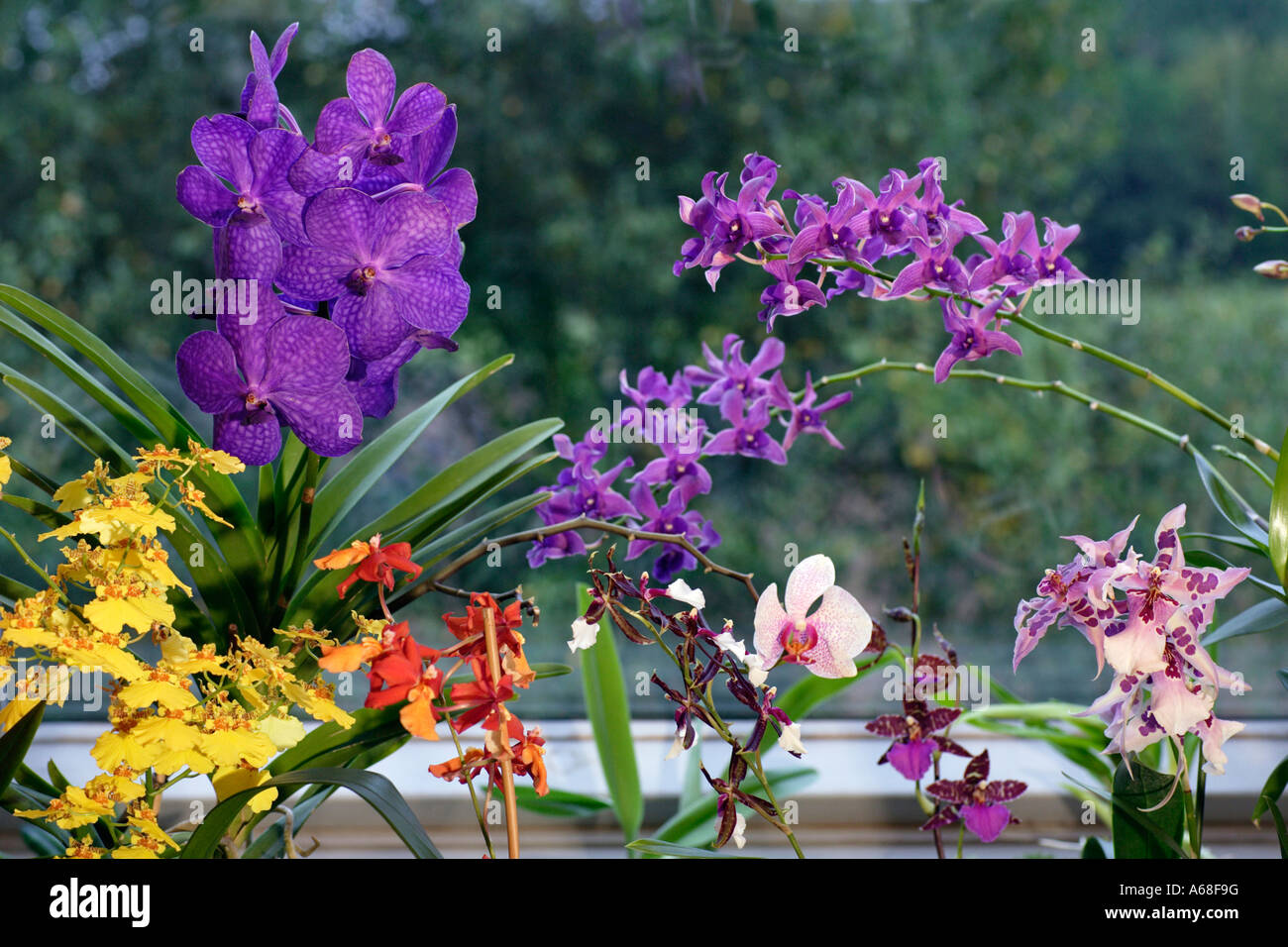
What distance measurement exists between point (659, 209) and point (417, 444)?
41 cm

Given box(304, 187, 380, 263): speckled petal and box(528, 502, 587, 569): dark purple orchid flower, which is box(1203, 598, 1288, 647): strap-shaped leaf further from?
box(304, 187, 380, 263): speckled petal

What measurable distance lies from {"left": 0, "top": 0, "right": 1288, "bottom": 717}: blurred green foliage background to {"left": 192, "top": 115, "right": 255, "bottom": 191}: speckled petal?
23.1 inches

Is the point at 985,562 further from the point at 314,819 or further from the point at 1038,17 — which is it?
the point at 314,819

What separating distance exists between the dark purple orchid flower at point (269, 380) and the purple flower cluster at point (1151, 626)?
0.42 metres

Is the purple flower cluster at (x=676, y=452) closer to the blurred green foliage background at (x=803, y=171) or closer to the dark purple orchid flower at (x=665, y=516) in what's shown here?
the dark purple orchid flower at (x=665, y=516)

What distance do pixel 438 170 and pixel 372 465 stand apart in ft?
0.72

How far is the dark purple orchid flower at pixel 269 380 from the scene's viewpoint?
52cm

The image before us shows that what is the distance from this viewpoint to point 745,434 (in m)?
0.71

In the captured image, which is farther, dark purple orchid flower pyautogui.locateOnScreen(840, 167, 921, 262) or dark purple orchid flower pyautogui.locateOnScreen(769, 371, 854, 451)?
dark purple orchid flower pyautogui.locateOnScreen(769, 371, 854, 451)

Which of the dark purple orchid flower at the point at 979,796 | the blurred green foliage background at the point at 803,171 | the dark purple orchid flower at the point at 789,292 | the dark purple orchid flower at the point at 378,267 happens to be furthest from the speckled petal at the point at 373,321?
the blurred green foliage background at the point at 803,171

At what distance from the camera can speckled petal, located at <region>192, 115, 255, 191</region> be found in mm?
525

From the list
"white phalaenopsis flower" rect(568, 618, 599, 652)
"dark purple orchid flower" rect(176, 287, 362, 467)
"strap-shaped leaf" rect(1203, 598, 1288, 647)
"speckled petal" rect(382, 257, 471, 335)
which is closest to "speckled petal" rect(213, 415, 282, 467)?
"dark purple orchid flower" rect(176, 287, 362, 467)

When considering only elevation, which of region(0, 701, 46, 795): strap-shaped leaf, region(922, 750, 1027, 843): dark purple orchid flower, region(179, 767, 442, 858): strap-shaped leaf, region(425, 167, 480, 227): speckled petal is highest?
region(425, 167, 480, 227): speckled petal
